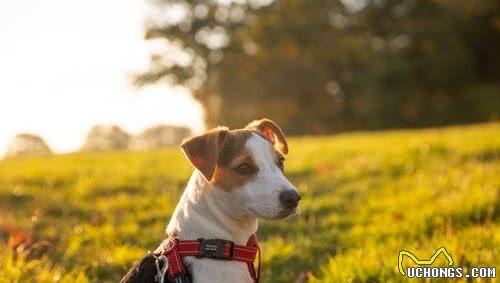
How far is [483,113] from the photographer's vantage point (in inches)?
1372

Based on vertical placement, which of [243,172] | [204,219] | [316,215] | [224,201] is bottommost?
[204,219]

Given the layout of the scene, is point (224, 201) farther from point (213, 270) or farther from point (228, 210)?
point (213, 270)

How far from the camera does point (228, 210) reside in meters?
4.70

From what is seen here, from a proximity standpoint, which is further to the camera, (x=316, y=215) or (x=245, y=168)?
(x=316, y=215)

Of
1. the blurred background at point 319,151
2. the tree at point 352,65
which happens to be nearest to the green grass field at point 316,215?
the blurred background at point 319,151

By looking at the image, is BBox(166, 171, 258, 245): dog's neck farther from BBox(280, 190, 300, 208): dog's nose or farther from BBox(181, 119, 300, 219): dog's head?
BBox(280, 190, 300, 208): dog's nose

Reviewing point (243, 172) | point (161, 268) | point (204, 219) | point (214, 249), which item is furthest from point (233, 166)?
point (161, 268)

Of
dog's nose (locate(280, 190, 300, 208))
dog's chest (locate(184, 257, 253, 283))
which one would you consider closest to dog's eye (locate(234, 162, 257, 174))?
dog's nose (locate(280, 190, 300, 208))

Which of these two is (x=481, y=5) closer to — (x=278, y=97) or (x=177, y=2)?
(x=278, y=97)

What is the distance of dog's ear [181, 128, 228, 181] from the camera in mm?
4652

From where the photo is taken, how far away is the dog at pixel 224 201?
4.51 metres

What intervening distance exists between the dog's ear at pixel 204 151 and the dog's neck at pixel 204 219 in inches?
5.3

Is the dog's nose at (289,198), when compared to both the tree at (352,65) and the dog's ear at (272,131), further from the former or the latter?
the tree at (352,65)

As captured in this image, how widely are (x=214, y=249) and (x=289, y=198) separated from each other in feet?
2.01
